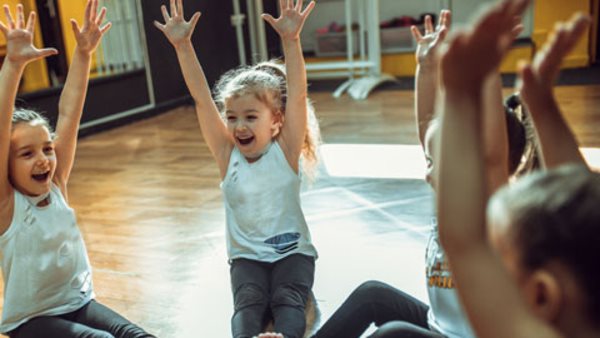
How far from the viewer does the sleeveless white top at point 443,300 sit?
1.16m

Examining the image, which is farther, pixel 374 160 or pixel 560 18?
pixel 560 18

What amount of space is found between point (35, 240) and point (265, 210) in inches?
22.7

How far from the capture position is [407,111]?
14.4ft

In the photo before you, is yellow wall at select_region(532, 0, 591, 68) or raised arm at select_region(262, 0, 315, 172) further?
yellow wall at select_region(532, 0, 591, 68)

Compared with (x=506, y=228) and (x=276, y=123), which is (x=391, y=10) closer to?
(x=276, y=123)

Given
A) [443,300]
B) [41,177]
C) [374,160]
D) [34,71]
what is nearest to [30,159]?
[41,177]

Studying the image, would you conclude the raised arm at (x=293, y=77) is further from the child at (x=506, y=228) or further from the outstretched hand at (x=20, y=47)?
the child at (x=506, y=228)

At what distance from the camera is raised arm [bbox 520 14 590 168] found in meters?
0.67

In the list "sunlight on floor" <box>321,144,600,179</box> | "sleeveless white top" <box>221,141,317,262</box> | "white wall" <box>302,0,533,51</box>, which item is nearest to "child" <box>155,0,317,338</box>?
→ "sleeveless white top" <box>221,141,317,262</box>

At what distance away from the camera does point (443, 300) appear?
3.90 ft

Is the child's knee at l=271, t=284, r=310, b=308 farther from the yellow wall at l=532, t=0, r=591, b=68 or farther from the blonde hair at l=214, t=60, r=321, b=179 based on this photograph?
the yellow wall at l=532, t=0, r=591, b=68

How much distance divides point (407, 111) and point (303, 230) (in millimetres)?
2830

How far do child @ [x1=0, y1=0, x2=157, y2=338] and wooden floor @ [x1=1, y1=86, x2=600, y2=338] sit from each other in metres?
0.30

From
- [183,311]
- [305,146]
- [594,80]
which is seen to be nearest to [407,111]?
[594,80]
